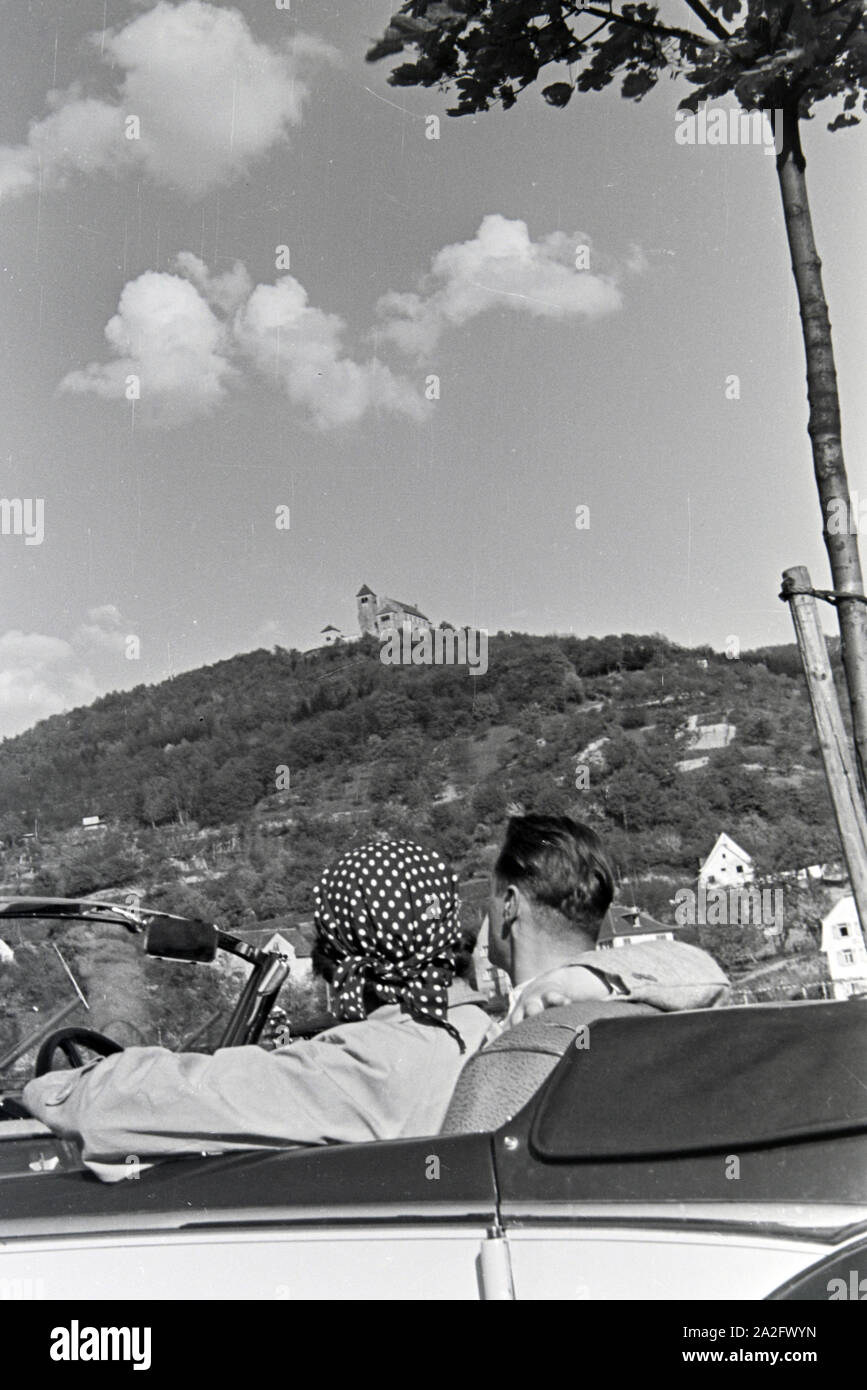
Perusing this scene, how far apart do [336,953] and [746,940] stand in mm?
1862

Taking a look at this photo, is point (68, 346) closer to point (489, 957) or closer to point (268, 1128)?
point (489, 957)

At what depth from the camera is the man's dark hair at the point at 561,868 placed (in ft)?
6.17

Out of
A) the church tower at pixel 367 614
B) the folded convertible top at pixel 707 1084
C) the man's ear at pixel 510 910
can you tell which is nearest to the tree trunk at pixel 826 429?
the church tower at pixel 367 614

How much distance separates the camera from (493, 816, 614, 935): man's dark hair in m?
1.88

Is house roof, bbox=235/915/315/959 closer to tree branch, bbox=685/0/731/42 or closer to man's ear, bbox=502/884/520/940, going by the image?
man's ear, bbox=502/884/520/940

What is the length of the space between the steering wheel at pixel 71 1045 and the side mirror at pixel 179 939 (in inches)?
10.8

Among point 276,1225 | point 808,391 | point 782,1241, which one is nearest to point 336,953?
point 276,1225

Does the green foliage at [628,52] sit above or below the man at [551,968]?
above

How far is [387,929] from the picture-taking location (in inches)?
67.7

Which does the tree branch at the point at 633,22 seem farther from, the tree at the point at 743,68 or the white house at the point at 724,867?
the white house at the point at 724,867

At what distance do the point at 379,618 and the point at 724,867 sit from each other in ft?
3.83

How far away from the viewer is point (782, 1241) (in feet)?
4.24

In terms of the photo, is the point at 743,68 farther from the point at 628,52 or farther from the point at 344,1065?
the point at 344,1065
